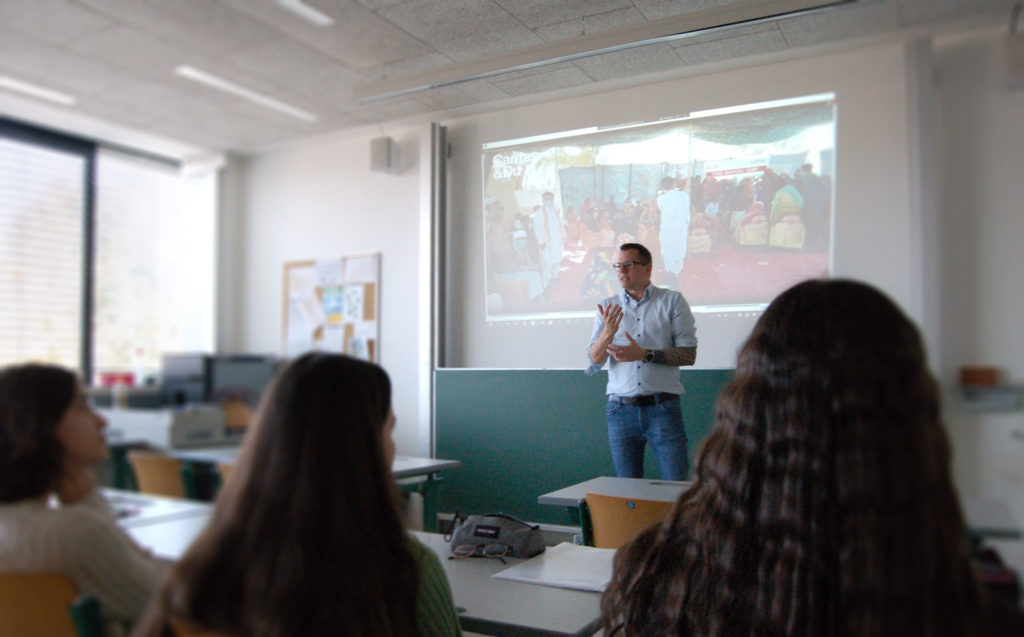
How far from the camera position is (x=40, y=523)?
1518mm

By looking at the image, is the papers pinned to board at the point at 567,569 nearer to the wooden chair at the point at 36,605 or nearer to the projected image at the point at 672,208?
the projected image at the point at 672,208

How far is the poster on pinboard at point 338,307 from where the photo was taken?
204 centimetres

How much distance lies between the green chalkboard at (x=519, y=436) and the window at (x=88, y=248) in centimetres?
283

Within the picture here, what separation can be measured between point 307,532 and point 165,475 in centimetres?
270

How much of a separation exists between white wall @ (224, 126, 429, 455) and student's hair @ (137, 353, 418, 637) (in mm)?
802

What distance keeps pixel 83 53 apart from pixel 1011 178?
4206mm

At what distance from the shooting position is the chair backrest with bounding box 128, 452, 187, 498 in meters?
3.28

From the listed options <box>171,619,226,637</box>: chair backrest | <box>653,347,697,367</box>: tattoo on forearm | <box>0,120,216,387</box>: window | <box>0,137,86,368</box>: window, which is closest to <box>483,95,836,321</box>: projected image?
<box>653,347,697,367</box>: tattoo on forearm

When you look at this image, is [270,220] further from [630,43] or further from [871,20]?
[871,20]

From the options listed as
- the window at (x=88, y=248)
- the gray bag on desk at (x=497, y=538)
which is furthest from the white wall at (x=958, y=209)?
the window at (x=88, y=248)

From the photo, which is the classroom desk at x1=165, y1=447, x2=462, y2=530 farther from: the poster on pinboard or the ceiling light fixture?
the ceiling light fixture

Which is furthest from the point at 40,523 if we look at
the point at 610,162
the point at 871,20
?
the point at 871,20

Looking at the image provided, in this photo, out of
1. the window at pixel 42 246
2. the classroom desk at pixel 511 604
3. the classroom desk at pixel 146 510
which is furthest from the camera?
the window at pixel 42 246

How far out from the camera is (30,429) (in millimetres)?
1721
